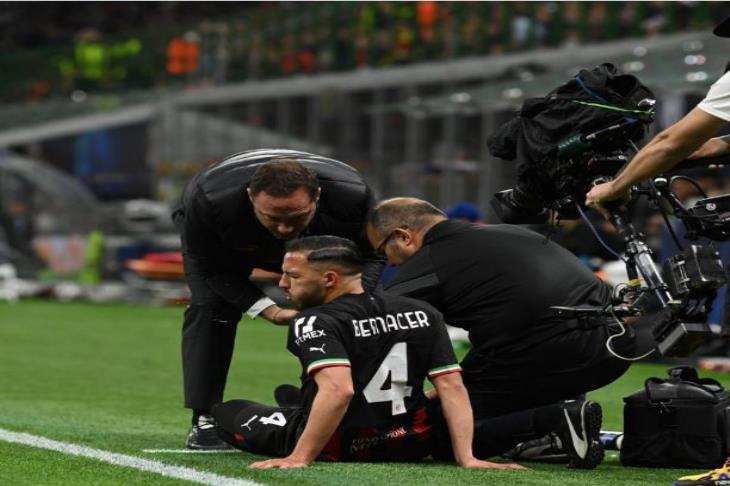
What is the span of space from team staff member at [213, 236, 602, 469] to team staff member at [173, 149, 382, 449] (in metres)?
0.33

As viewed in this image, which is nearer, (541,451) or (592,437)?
(592,437)

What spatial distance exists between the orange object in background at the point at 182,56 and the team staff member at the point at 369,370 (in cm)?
2858

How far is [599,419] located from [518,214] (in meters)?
1.00

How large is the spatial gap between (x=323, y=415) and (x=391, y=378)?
1.50 ft

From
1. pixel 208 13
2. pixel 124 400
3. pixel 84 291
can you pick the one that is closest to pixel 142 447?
pixel 124 400

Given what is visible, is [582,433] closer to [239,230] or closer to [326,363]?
[326,363]

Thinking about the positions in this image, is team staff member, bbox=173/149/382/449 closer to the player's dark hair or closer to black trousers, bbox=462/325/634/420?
the player's dark hair

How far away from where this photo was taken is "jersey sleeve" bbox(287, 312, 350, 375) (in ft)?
19.5

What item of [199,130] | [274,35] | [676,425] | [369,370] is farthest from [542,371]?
[199,130]

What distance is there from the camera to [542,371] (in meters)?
6.72

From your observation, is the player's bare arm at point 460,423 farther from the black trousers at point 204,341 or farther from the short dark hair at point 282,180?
the black trousers at point 204,341

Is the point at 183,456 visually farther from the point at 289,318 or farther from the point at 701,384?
the point at 701,384

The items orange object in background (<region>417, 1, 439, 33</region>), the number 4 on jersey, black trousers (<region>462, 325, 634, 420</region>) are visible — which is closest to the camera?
the number 4 on jersey

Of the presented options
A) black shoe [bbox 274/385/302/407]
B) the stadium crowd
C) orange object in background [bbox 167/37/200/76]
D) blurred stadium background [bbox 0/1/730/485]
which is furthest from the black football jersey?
orange object in background [bbox 167/37/200/76]
